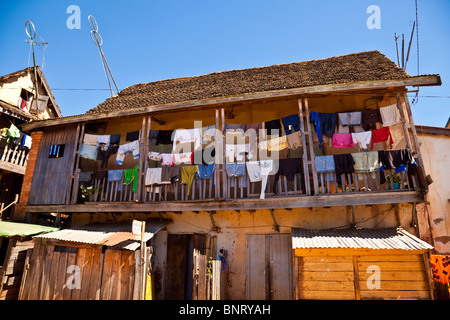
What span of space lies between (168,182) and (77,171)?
12.9 feet

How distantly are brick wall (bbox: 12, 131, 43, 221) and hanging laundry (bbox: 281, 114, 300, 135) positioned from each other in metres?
10.3

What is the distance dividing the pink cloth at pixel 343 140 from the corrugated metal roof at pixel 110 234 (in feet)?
20.8

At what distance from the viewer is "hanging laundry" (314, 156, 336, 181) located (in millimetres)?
8392

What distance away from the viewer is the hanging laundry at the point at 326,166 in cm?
839

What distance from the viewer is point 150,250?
9.00m

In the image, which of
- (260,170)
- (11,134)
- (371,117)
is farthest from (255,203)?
(11,134)

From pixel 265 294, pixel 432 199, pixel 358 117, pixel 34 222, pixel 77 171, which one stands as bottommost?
pixel 265 294

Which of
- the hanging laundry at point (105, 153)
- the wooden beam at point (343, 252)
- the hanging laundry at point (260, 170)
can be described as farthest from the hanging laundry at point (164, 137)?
the wooden beam at point (343, 252)

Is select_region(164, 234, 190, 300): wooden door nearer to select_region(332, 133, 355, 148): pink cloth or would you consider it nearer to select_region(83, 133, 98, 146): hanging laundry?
select_region(83, 133, 98, 146): hanging laundry

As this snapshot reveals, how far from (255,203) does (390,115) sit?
4.93 metres

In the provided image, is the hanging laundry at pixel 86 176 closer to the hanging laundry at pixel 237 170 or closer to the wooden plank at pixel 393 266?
the hanging laundry at pixel 237 170

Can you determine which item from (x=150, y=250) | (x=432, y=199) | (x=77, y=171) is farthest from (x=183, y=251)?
(x=432, y=199)

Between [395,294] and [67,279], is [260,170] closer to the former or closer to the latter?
[395,294]

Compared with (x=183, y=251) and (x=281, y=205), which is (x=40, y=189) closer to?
(x=183, y=251)
